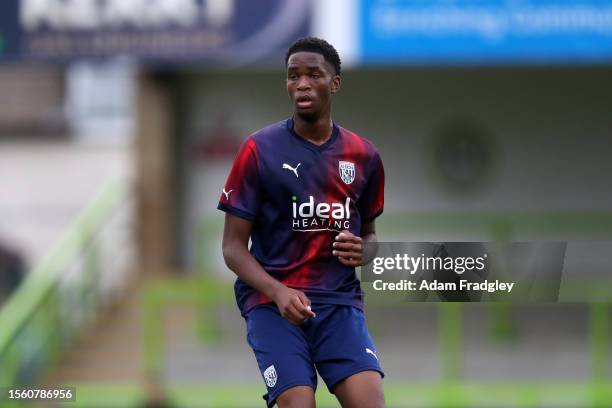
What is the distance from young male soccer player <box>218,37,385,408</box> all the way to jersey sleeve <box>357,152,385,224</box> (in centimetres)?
6

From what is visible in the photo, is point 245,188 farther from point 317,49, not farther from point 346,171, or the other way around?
point 317,49

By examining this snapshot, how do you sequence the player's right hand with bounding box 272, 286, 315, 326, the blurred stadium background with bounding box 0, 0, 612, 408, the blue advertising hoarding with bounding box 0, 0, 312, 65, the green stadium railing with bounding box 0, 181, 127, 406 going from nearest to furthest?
the player's right hand with bounding box 272, 286, 315, 326, the green stadium railing with bounding box 0, 181, 127, 406, the blurred stadium background with bounding box 0, 0, 612, 408, the blue advertising hoarding with bounding box 0, 0, 312, 65

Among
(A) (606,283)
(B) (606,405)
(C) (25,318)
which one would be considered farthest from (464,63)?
(C) (25,318)

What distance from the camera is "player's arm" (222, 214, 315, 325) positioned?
A: 5445 mm

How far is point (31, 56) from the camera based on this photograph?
14.2m

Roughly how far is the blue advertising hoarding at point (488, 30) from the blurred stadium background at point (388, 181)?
0.06 feet

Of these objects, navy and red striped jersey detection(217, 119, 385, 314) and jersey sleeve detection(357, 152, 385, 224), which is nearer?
navy and red striped jersey detection(217, 119, 385, 314)

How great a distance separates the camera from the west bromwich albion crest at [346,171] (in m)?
5.70

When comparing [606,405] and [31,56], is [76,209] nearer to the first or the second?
[31,56]

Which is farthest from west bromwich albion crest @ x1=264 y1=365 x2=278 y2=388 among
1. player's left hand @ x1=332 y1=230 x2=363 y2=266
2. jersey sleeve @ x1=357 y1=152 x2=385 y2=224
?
jersey sleeve @ x1=357 y1=152 x2=385 y2=224

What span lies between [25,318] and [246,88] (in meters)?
4.72

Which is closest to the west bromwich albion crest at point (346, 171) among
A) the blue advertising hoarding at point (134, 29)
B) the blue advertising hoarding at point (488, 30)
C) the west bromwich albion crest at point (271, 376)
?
the west bromwich albion crest at point (271, 376)

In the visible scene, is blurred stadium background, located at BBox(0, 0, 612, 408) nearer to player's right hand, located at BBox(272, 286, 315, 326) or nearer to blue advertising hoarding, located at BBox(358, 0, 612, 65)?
blue advertising hoarding, located at BBox(358, 0, 612, 65)

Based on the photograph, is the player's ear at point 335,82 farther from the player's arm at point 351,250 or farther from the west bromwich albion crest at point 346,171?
the player's arm at point 351,250
